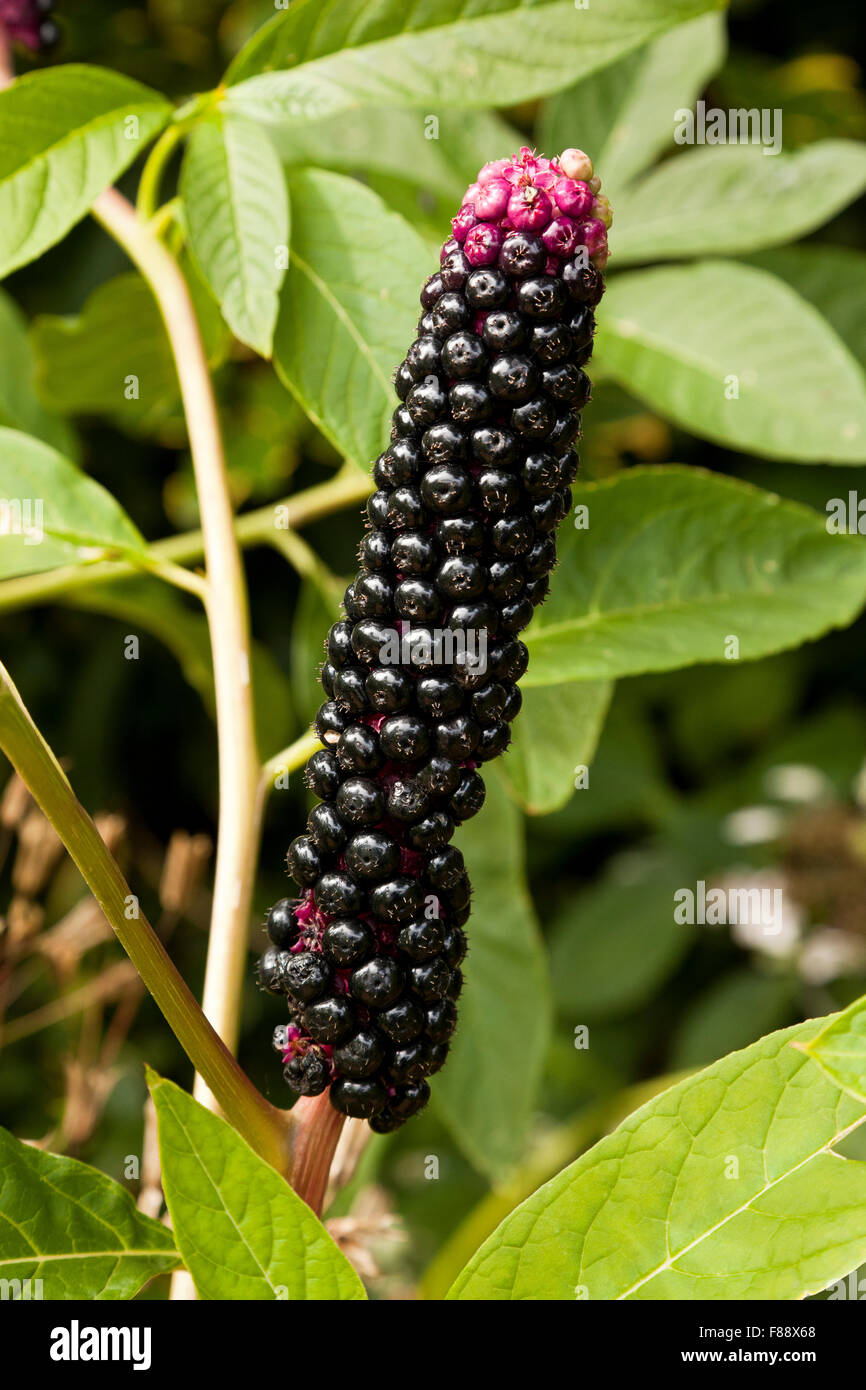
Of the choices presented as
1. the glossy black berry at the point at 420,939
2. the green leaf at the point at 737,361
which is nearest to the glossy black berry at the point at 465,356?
the glossy black berry at the point at 420,939

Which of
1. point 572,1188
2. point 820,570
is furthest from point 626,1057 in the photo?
point 572,1188

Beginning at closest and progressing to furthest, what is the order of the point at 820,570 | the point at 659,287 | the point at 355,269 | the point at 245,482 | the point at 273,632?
the point at 355,269 < the point at 820,570 < the point at 659,287 < the point at 245,482 < the point at 273,632

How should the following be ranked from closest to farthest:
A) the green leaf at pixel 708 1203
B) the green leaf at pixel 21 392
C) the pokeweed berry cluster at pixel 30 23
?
the green leaf at pixel 708 1203, the pokeweed berry cluster at pixel 30 23, the green leaf at pixel 21 392

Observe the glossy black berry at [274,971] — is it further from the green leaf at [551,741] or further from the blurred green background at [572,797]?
the blurred green background at [572,797]

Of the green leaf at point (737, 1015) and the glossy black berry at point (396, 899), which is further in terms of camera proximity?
the green leaf at point (737, 1015)

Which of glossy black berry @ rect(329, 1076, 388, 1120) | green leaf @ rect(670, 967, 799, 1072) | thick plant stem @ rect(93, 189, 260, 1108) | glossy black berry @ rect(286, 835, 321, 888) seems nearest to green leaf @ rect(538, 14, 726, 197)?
thick plant stem @ rect(93, 189, 260, 1108)

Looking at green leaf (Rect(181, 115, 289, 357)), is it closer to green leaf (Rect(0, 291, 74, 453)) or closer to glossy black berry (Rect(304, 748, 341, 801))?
glossy black berry (Rect(304, 748, 341, 801))
